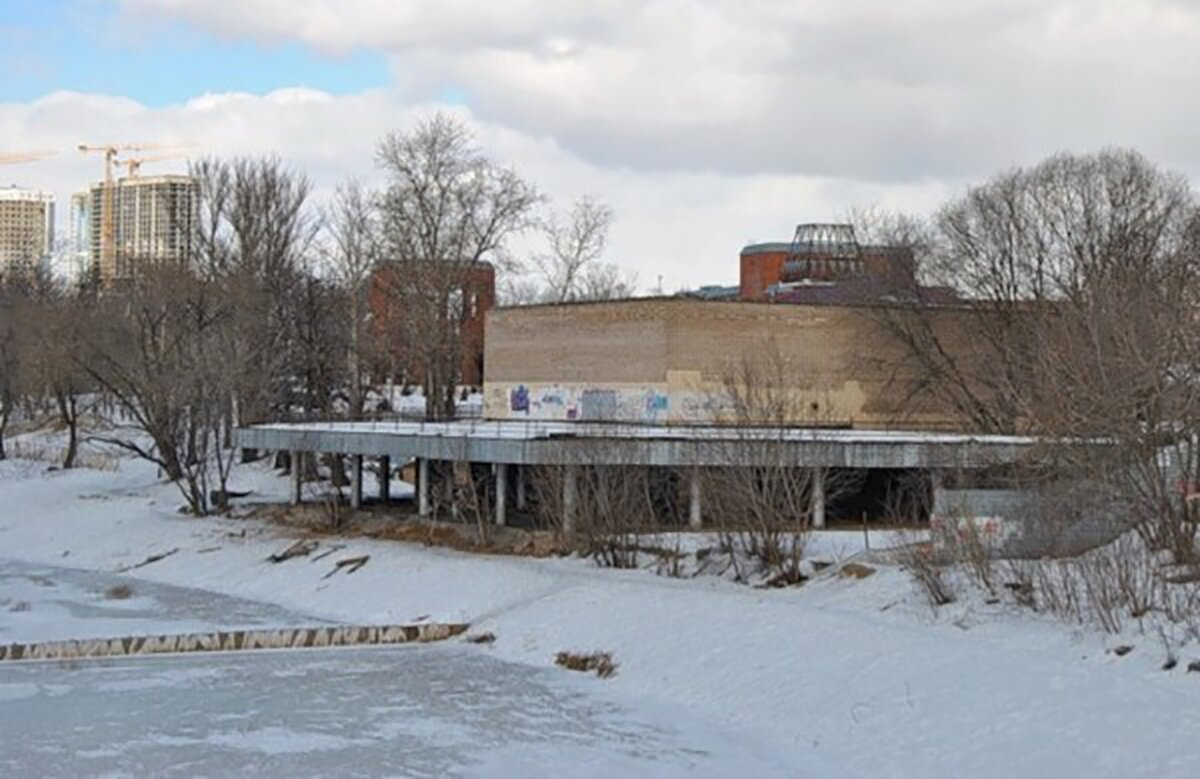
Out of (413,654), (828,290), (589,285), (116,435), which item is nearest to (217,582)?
(413,654)

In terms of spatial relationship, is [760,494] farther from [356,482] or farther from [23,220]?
[23,220]

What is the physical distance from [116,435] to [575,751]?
2308 inches

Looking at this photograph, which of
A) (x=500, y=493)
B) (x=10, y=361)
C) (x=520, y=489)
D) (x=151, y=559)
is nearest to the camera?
(x=500, y=493)

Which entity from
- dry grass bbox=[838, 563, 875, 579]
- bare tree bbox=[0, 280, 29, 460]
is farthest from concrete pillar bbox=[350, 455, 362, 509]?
bare tree bbox=[0, 280, 29, 460]

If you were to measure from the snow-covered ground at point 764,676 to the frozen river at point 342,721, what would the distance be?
97 mm

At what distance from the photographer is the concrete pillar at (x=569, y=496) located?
126 feet

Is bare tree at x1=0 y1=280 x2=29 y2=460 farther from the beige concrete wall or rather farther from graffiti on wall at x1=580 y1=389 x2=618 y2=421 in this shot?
graffiti on wall at x1=580 y1=389 x2=618 y2=421

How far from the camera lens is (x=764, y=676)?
25188mm

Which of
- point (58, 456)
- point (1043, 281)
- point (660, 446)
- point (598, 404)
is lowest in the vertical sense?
point (58, 456)

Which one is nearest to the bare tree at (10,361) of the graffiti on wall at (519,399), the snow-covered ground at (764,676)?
the graffiti on wall at (519,399)

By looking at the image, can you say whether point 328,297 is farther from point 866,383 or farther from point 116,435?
point 866,383

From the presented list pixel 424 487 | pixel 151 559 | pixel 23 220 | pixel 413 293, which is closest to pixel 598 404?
pixel 424 487

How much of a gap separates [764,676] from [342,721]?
696 cm

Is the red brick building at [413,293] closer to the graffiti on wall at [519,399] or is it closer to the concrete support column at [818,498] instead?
the graffiti on wall at [519,399]
